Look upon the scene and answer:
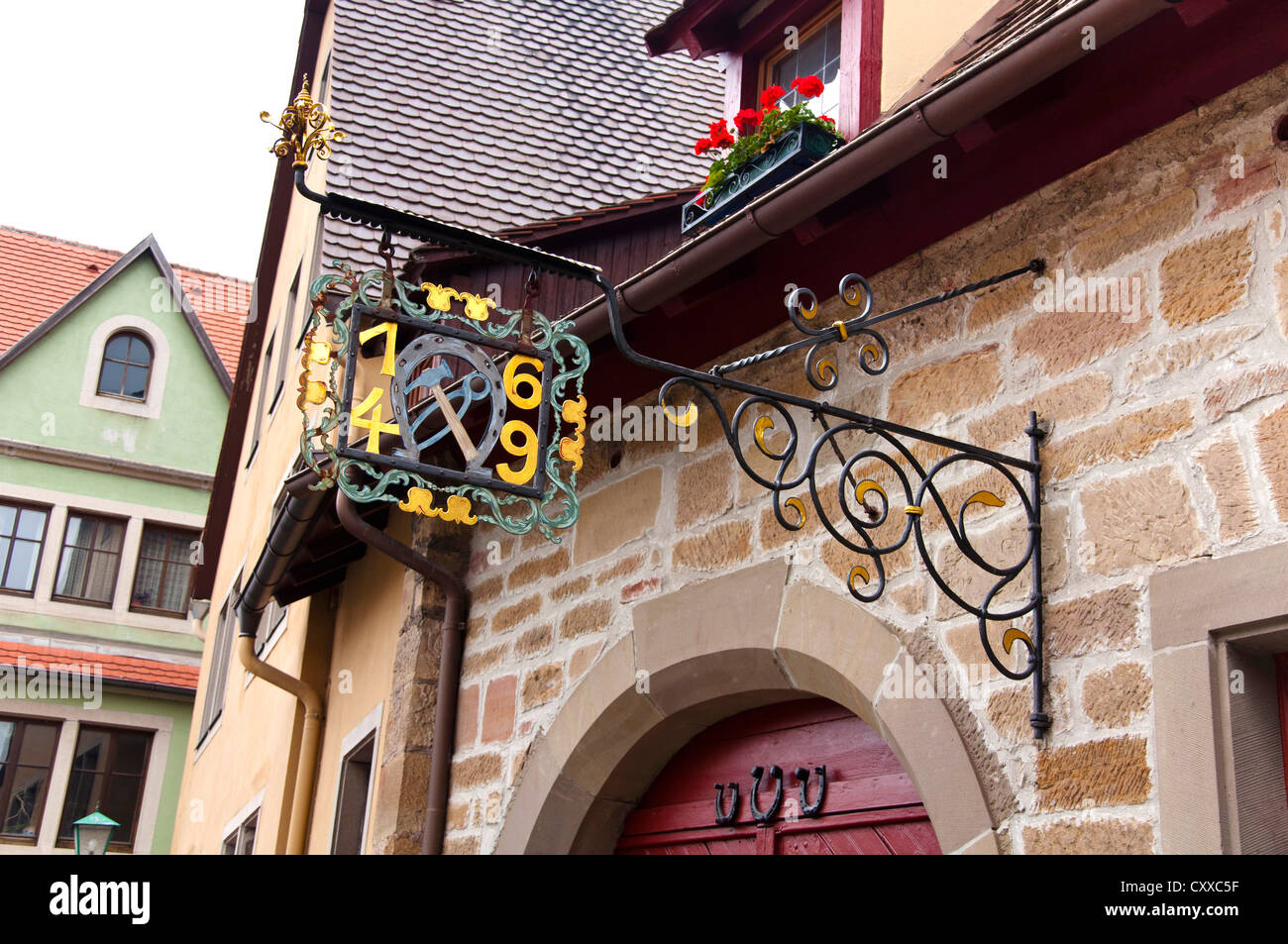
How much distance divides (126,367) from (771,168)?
646 inches

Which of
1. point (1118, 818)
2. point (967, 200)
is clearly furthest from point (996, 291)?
point (1118, 818)

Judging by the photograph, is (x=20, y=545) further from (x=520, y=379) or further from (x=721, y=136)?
(x=520, y=379)

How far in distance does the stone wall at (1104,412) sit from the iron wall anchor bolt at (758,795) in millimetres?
679

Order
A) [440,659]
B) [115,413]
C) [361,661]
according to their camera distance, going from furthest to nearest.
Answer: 1. [115,413]
2. [361,661]
3. [440,659]

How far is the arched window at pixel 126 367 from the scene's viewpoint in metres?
19.2

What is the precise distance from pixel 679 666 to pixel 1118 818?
174 centimetres

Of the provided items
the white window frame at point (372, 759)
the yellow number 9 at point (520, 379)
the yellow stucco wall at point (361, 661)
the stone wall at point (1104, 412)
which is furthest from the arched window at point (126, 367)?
the yellow number 9 at point (520, 379)

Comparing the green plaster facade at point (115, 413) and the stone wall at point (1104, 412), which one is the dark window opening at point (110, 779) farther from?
the stone wall at point (1104, 412)

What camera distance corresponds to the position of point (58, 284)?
2048 centimetres

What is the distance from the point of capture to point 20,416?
18250 mm

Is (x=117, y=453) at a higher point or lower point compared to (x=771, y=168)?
higher

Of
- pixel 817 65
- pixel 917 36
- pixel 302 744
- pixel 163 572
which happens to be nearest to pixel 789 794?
pixel 917 36

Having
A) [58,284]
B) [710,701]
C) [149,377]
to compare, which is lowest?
[710,701]

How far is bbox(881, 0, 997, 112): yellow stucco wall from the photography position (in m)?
4.89
